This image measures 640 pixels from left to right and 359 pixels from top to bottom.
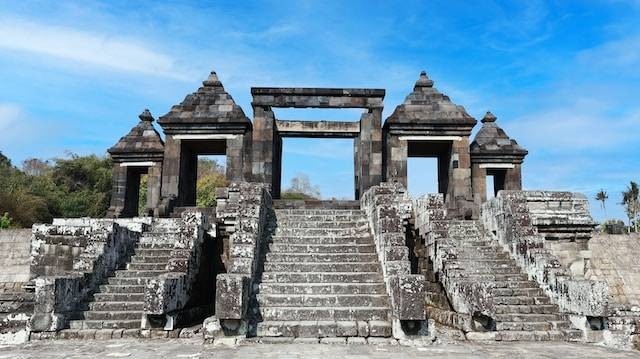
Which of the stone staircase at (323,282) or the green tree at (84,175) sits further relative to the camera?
the green tree at (84,175)

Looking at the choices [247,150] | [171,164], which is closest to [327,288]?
[247,150]

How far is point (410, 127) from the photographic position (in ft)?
55.3

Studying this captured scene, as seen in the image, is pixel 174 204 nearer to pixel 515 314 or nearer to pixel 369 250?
pixel 369 250

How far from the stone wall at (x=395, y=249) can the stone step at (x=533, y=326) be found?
66.3 inches

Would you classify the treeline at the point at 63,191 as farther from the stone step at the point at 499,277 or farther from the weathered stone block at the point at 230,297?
the stone step at the point at 499,277

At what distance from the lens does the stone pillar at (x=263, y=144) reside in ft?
52.1

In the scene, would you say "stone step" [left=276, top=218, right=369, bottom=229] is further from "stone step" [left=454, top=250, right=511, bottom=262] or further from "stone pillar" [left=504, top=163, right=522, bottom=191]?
"stone pillar" [left=504, top=163, right=522, bottom=191]

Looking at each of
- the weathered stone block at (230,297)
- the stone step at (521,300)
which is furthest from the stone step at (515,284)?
the weathered stone block at (230,297)

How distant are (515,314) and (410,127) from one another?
375 inches

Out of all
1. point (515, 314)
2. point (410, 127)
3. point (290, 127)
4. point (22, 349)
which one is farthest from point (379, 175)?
point (22, 349)

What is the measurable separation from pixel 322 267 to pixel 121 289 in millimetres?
3729

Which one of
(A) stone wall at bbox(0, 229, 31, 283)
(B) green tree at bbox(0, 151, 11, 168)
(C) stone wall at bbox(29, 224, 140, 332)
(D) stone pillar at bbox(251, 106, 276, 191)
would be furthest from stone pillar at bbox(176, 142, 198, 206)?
(B) green tree at bbox(0, 151, 11, 168)

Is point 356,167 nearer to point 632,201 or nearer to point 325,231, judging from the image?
point 325,231

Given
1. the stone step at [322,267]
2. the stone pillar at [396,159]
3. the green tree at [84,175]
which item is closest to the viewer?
the stone step at [322,267]
